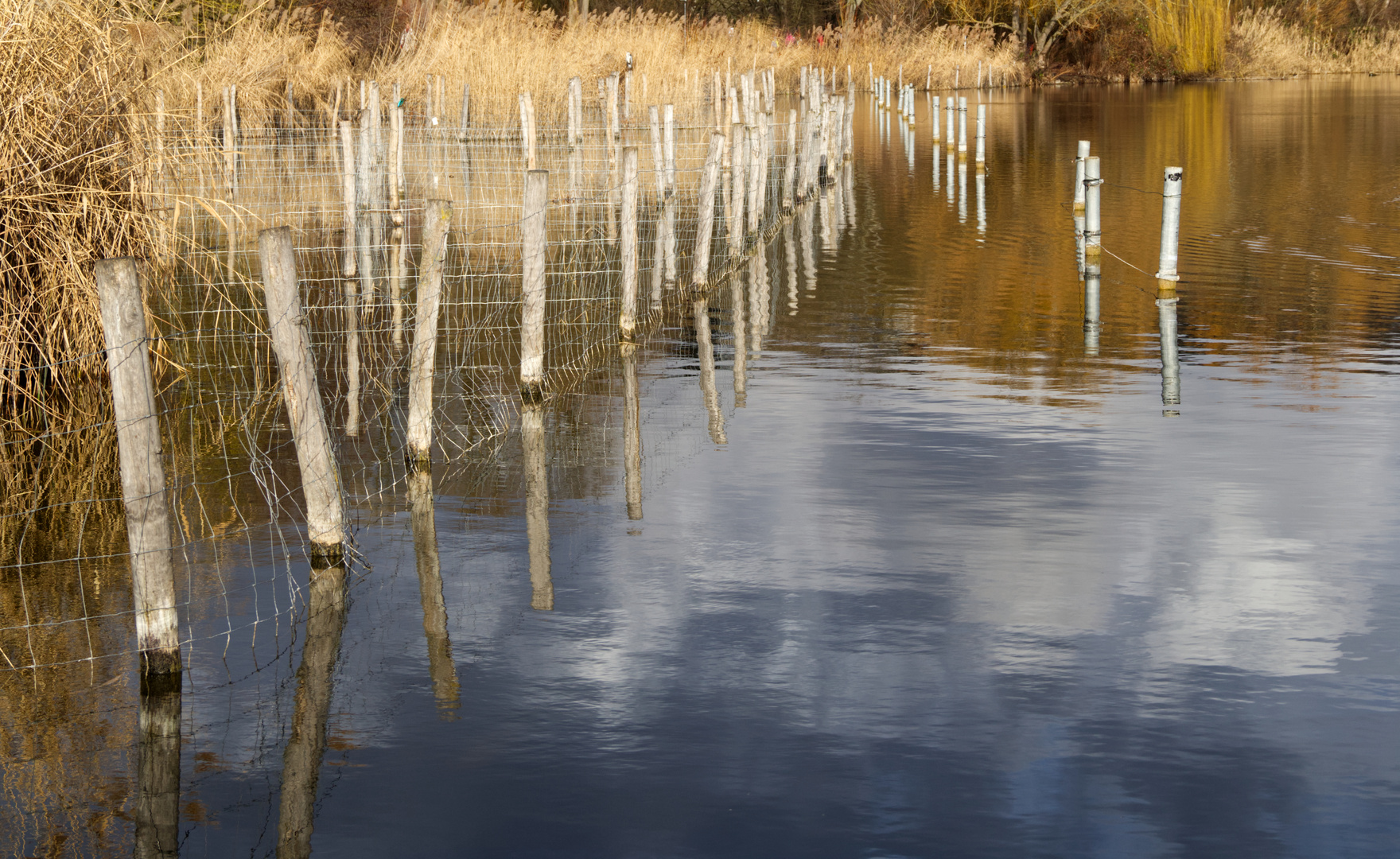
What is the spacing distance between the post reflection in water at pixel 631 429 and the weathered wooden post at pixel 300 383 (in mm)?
1750

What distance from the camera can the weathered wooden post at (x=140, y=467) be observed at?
5801 millimetres

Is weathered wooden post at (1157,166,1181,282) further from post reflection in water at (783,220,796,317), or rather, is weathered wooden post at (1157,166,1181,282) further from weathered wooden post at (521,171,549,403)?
weathered wooden post at (521,171,549,403)

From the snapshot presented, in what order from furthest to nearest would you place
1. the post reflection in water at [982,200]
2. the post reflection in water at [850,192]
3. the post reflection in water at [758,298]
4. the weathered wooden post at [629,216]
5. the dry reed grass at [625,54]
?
the dry reed grass at [625,54], the post reflection in water at [850,192], the post reflection in water at [982,200], the post reflection in water at [758,298], the weathered wooden post at [629,216]

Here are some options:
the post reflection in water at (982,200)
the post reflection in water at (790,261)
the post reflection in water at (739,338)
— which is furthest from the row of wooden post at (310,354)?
the post reflection in water at (982,200)

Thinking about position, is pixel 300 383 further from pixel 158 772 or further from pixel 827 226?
pixel 827 226

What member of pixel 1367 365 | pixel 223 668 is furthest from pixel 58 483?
pixel 1367 365

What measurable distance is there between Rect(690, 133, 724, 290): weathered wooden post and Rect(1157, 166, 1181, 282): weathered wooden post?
13.1 feet

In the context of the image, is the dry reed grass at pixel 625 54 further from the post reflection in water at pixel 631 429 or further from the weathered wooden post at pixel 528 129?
the post reflection in water at pixel 631 429

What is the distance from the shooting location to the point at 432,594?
721 centimetres

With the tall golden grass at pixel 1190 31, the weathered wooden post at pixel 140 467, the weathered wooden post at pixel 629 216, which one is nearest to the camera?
the weathered wooden post at pixel 140 467

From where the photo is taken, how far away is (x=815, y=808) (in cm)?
511

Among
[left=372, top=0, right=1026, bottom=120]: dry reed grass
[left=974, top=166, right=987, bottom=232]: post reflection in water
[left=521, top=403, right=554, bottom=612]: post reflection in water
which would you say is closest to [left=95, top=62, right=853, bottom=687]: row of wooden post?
[left=521, top=403, right=554, bottom=612]: post reflection in water

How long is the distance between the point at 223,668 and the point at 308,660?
13.0 inches

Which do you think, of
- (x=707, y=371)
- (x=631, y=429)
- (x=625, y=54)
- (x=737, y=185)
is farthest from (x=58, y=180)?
(x=625, y=54)
